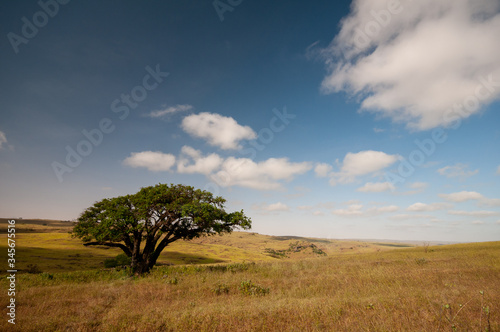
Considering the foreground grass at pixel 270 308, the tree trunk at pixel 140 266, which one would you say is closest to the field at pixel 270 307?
the foreground grass at pixel 270 308

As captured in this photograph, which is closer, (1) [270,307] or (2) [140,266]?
(1) [270,307]

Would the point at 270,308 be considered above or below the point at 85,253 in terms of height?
above

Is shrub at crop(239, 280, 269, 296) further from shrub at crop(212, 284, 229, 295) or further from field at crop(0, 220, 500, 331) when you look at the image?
shrub at crop(212, 284, 229, 295)

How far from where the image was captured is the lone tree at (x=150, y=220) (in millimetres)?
18703

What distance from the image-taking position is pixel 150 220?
65.4 ft

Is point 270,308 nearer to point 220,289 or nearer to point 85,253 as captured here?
point 220,289

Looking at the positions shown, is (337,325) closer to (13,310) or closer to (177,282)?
(177,282)

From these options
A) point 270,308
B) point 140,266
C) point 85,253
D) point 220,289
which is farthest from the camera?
point 85,253

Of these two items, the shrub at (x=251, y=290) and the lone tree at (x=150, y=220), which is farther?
the lone tree at (x=150, y=220)

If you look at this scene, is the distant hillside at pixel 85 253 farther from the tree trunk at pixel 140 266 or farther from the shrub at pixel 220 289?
the shrub at pixel 220 289

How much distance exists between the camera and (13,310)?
858cm

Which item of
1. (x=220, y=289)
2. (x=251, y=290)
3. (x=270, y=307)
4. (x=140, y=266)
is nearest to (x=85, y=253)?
(x=140, y=266)

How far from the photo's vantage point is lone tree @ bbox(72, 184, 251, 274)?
736 inches

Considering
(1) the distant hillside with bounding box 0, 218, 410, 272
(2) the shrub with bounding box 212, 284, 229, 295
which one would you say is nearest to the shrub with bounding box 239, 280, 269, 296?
(2) the shrub with bounding box 212, 284, 229, 295
